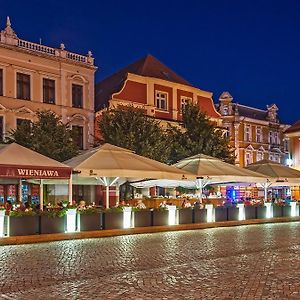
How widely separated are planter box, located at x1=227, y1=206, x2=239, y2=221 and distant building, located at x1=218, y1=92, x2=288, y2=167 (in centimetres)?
2739

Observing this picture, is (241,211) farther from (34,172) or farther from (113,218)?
(34,172)

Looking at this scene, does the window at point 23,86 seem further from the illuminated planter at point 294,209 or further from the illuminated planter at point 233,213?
the illuminated planter at point 294,209

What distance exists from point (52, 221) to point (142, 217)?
4282 millimetres

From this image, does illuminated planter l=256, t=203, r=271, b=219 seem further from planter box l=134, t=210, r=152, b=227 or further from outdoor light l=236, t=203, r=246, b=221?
planter box l=134, t=210, r=152, b=227

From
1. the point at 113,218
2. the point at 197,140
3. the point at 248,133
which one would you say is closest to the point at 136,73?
the point at 197,140

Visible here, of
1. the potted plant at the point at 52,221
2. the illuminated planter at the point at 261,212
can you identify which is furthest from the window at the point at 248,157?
the potted plant at the point at 52,221

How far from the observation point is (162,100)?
142 feet

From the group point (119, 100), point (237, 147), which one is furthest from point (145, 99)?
point (237, 147)

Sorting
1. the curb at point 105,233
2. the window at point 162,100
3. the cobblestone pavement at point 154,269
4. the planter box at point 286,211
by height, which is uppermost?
the window at point 162,100

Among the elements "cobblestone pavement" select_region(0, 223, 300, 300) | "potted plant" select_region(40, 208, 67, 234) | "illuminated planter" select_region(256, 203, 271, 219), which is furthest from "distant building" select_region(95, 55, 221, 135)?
"cobblestone pavement" select_region(0, 223, 300, 300)

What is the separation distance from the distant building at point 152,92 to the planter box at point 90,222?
736 inches

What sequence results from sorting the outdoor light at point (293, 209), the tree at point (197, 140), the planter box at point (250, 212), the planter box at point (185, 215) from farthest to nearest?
the tree at point (197, 140) → the outdoor light at point (293, 209) → the planter box at point (250, 212) → the planter box at point (185, 215)

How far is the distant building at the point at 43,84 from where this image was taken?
32.8m

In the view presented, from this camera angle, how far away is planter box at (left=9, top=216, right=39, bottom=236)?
17672 mm
